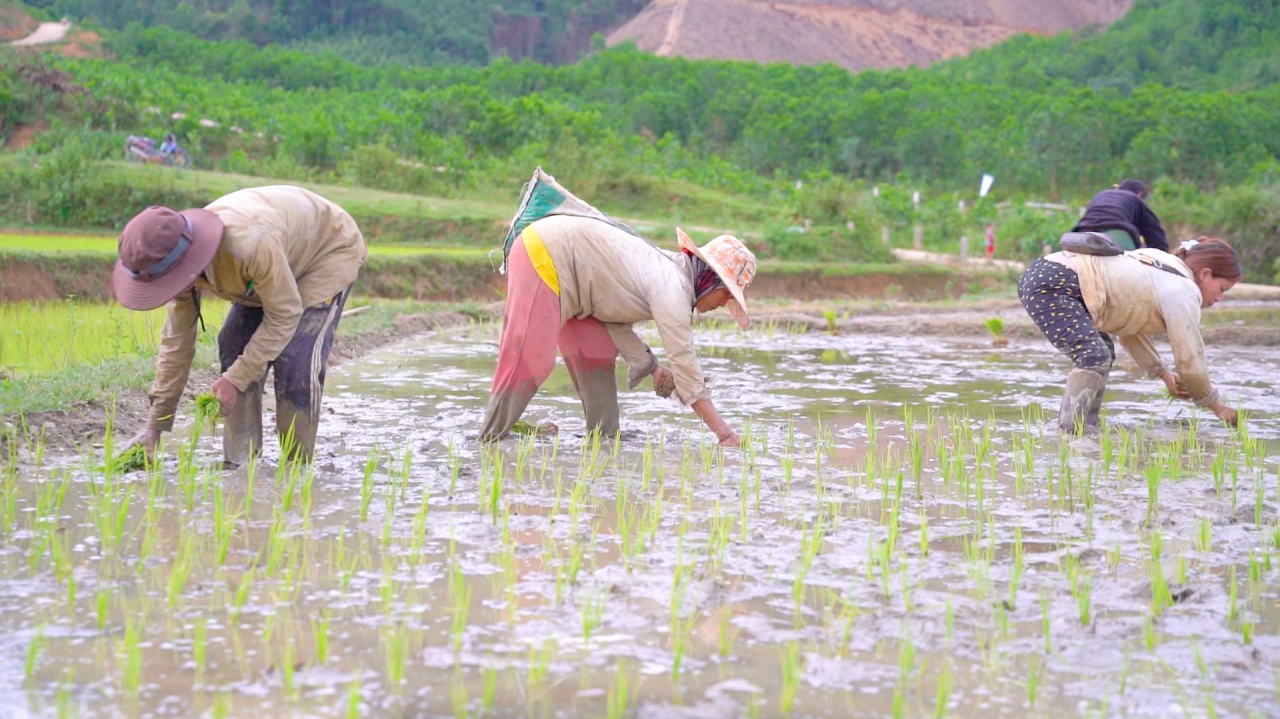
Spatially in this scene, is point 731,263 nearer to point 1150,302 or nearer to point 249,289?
point 249,289

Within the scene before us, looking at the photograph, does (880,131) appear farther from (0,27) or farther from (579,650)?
(579,650)

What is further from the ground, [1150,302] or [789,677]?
[1150,302]

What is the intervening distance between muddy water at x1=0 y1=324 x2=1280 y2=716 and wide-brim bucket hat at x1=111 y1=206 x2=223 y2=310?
615 millimetres

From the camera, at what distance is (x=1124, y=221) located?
7375mm

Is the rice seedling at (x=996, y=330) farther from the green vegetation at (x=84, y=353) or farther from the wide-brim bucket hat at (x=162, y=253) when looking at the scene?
the wide-brim bucket hat at (x=162, y=253)

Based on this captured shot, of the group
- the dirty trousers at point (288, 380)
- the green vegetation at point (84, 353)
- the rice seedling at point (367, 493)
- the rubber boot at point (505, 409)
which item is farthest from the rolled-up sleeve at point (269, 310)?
the green vegetation at point (84, 353)

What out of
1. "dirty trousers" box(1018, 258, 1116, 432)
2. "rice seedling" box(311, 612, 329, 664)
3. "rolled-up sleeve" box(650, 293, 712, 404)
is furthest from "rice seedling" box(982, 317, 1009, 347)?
"rice seedling" box(311, 612, 329, 664)

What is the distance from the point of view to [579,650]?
3137 mm

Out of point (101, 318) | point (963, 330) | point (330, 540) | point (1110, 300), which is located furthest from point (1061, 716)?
point (963, 330)

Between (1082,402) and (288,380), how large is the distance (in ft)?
12.0

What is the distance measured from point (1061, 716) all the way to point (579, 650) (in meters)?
1.07

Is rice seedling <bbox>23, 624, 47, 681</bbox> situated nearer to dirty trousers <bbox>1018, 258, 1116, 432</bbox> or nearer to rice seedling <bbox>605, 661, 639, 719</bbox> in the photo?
rice seedling <bbox>605, 661, 639, 719</bbox>

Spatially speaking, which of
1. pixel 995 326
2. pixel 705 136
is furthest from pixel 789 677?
pixel 705 136

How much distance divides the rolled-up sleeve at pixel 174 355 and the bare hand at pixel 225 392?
0.14m
